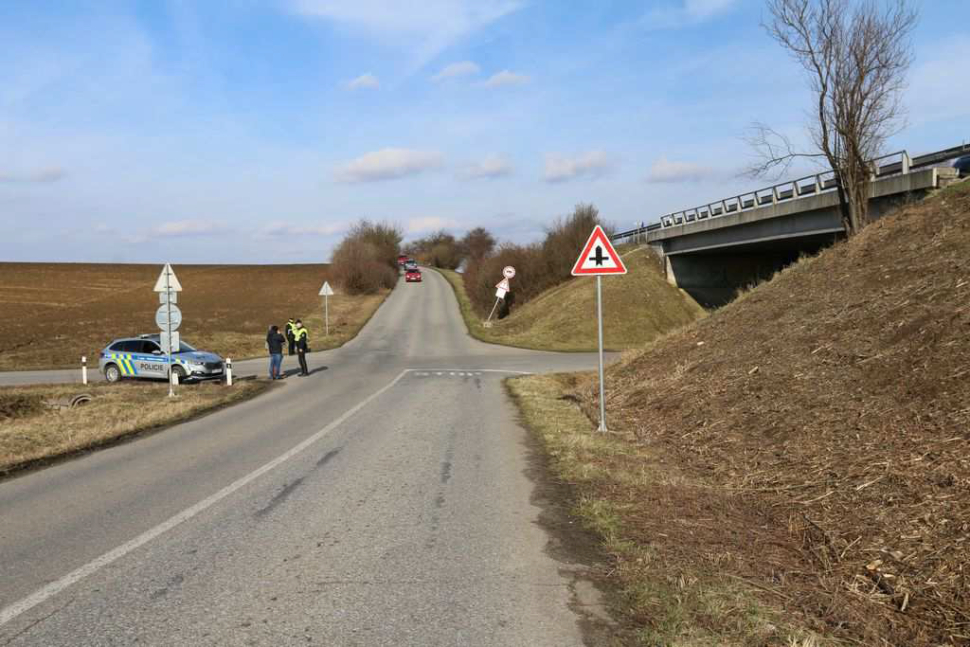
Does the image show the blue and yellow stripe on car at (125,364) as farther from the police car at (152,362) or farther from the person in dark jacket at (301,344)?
the person in dark jacket at (301,344)

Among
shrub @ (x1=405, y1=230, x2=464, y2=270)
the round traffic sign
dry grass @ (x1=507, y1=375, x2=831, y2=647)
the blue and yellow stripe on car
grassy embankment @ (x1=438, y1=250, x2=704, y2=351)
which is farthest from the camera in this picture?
shrub @ (x1=405, y1=230, x2=464, y2=270)

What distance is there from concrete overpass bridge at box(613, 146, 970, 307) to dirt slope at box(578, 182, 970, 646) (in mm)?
8516

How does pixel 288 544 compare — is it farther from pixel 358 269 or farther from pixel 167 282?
pixel 358 269

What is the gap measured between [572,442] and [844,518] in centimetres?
478

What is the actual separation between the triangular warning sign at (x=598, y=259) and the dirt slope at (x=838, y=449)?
2.31 m

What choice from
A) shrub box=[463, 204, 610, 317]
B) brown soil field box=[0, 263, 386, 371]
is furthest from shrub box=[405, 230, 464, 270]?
shrub box=[463, 204, 610, 317]

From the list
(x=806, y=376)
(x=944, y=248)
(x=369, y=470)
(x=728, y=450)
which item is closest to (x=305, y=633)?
(x=369, y=470)

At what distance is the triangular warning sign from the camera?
1099 centimetres

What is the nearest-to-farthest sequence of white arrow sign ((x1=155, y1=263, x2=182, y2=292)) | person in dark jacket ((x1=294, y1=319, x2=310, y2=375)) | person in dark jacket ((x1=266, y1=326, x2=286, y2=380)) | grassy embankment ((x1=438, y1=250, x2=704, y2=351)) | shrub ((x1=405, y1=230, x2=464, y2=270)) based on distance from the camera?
white arrow sign ((x1=155, y1=263, x2=182, y2=292))
person in dark jacket ((x1=266, y1=326, x2=286, y2=380))
person in dark jacket ((x1=294, y1=319, x2=310, y2=375))
grassy embankment ((x1=438, y1=250, x2=704, y2=351))
shrub ((x1=405, y1=230, x2=464, y2=270))

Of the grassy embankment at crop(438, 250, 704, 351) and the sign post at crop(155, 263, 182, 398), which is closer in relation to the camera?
the sign post at crop(155, 263, 182, 398)

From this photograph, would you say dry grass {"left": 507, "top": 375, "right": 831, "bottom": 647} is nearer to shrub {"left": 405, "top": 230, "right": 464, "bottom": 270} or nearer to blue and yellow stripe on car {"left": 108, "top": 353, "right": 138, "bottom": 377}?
blue and yellow stripe on car {"left": 108, "top": 353, "right": 138, "bottom": 377}

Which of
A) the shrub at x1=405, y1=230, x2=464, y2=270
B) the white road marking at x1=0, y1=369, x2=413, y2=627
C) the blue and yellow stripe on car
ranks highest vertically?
the shrub at x1=405, y1=230, x2=464, y2=270

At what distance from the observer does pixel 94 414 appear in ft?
47.5

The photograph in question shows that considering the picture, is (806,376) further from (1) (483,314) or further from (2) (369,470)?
(1) (483,314)
